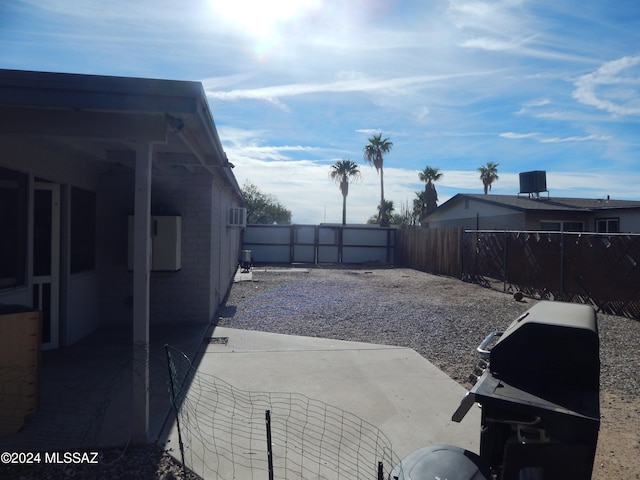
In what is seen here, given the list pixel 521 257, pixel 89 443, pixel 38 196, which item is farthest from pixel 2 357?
pixel 521 257

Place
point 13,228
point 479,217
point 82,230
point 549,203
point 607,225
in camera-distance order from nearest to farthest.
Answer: point 13,228 < point 82,230 < point 607,225 < point 549,203 < point 479,217

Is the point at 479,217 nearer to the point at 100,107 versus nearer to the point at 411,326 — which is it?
the point at 411,326

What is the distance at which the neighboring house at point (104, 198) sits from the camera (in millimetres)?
3609

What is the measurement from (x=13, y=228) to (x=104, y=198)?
262 centimetres

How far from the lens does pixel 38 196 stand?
6.05 meters

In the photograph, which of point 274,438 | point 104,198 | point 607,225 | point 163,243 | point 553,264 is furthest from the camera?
point 607,225

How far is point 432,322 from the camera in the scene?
31.5 ft

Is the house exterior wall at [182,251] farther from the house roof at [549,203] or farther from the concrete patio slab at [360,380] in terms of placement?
the house roof at [549,203]

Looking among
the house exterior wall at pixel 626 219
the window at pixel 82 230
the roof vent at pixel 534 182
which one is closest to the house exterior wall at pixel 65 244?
the window at pixel 82 230

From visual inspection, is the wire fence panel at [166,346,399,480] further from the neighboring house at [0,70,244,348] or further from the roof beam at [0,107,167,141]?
the roof beam at [0,107,167,141]

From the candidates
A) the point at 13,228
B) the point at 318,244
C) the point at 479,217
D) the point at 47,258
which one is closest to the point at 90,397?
the point at 13,228

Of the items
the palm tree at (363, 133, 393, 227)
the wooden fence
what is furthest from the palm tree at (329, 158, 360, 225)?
the wooden fence

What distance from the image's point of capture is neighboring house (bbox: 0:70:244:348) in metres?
3.61

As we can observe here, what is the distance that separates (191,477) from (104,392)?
1940 millimetres
